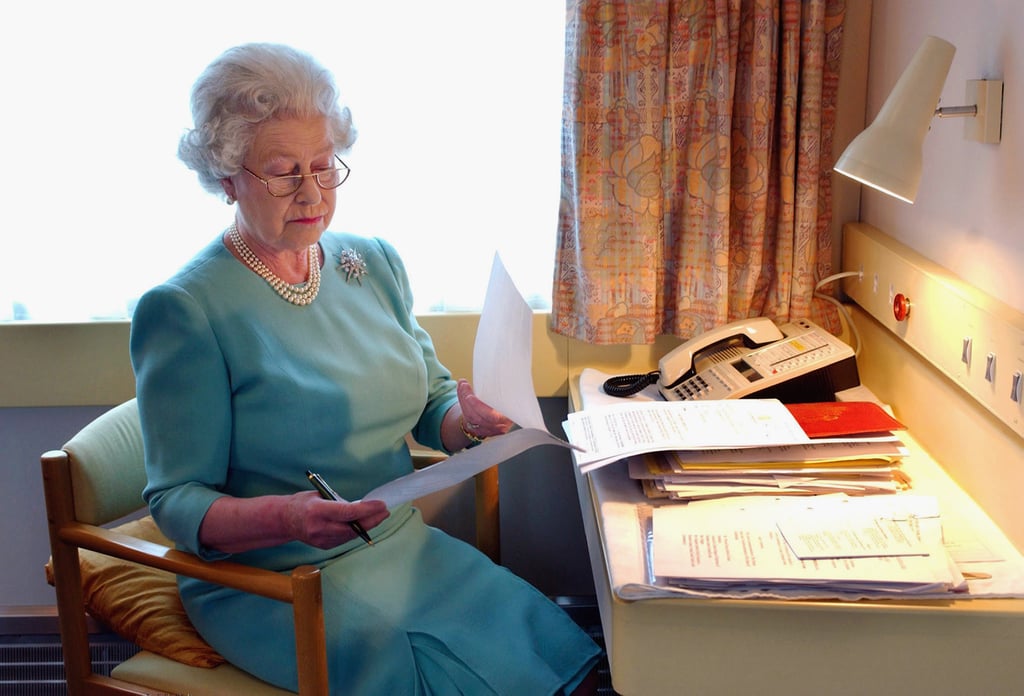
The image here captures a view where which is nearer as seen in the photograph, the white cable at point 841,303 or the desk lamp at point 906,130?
the desk lamp at point 906,130

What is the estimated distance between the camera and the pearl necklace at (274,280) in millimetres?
1656

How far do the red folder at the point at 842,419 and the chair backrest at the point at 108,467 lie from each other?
3.66 ft

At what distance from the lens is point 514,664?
5.09ft

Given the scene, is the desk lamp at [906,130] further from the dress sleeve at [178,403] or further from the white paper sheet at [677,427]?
the dress sleeve at [178,403]

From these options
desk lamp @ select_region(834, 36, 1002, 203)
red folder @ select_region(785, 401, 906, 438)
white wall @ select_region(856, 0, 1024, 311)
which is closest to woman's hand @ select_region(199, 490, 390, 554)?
red folder @ select_region(785, 401, 906, 438)

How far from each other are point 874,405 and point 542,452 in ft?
3.00

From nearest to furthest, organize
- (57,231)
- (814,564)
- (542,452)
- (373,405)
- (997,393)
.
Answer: (814,564) < (997,393) < (373,405) < (57,231) < (542,452)

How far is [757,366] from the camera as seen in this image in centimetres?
185

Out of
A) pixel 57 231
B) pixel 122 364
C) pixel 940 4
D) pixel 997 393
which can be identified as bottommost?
pixel 122 364

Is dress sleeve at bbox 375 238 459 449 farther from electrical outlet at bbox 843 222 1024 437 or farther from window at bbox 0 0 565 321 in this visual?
electrical outlet at bbox 843 222 1024 437

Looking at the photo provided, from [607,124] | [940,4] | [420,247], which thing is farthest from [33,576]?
[940,4]

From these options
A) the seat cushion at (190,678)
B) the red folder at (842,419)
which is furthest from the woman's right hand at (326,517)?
the red folder at (842,419)

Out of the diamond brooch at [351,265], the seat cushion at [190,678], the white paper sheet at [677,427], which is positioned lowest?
the seat cushion at [190,678]

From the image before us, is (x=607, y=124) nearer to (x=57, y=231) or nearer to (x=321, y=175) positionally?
(x=321, y=175)
